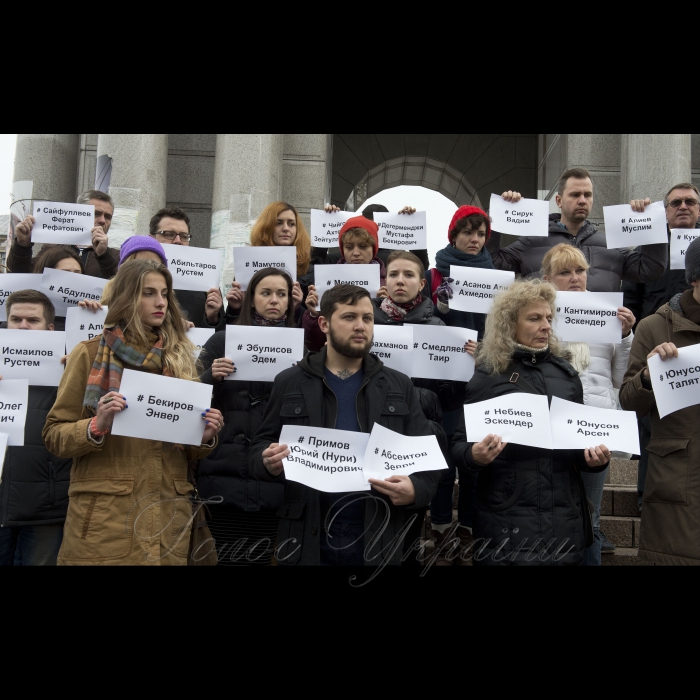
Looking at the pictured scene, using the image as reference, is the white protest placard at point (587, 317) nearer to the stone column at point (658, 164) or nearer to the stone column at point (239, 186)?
the stone column at point (658, 164)

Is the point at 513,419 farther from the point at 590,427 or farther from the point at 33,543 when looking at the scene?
the point at 33,543

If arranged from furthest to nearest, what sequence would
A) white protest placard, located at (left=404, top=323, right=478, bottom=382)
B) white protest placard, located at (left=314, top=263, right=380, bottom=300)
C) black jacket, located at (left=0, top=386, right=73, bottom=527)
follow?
white protest placard, located at (left=314, top=263, right=380, bottom=300) → white protest placard, located at (left=404, top=323, right=478, bottom=382) → black jacket, located at (left=0, top=386, right=73, bottom=527)

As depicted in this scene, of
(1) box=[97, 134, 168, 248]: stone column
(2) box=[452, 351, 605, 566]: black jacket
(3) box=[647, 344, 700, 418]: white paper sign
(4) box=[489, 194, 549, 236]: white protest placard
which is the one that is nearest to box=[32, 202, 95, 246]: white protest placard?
(4) box=[489, 194, 549, 236]: white protest placard

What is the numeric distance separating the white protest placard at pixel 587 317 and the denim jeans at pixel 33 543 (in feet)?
11.7

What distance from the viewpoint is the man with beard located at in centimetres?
431

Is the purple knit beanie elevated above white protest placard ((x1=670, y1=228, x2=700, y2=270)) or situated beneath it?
situated beneath

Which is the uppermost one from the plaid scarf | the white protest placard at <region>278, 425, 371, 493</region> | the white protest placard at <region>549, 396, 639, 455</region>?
the plaid scarf

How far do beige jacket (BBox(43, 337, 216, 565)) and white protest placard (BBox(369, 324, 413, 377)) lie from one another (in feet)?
5.31

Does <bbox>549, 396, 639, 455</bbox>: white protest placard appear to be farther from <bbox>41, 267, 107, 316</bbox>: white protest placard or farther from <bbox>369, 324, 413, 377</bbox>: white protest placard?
<bbox>41, 267, 107, 316</bbox>: white protest placard

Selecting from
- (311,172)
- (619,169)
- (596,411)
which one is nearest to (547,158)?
(619,169)

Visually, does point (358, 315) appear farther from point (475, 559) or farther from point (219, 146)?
point (219, 146)

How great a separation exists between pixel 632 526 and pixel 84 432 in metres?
4.33

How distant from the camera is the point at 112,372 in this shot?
4312mm

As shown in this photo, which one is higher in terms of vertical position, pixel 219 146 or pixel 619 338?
pixel 219 146
